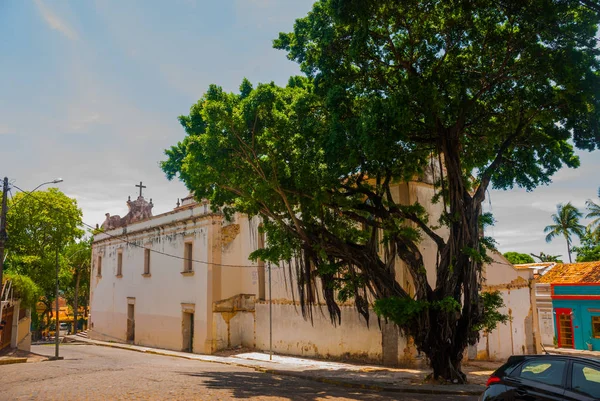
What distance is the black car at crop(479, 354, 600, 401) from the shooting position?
19.8 feet

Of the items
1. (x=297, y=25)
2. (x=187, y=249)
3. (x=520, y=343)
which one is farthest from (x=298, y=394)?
(x=187, y=249)

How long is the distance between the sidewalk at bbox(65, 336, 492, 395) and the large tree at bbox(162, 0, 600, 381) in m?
0.99

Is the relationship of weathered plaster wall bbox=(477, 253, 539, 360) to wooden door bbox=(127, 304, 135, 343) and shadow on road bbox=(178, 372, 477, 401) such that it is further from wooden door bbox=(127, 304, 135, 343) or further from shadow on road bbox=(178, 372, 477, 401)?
wooden door bbox=(127, 304, 135, 343)

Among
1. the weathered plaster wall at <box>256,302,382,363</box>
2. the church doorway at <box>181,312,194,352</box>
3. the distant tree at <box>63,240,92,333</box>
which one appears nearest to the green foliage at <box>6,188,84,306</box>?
the church doorway at <box>181,312,194,352</box>

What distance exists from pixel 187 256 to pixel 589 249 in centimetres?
3116

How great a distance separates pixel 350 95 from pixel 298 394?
283 inches

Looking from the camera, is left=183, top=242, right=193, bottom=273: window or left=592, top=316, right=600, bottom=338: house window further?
left=592, top=316, right=600, bottom=338: house window

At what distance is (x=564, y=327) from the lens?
28547 millimetres

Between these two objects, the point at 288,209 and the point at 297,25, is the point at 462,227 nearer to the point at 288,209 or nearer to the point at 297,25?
the point at 288,209

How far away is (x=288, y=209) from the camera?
528 inches

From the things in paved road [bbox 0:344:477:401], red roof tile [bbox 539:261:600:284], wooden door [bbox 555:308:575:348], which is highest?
red roof tile [bbox 539:261:600:284]

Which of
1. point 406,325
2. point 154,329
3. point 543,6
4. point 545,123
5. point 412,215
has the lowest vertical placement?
point 154,329

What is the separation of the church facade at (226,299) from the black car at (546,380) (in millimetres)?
8990

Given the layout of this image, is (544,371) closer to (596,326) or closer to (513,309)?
(513,309)
